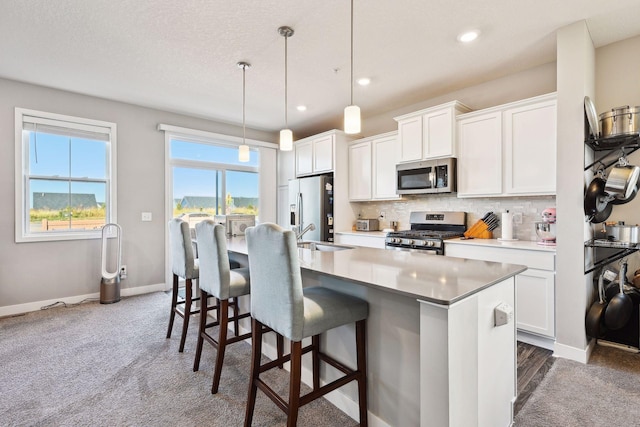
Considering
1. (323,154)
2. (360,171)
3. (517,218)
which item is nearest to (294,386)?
(517,218)

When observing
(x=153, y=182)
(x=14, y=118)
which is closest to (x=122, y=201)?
(x=153, y=182)

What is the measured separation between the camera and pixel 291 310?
55.7 inches

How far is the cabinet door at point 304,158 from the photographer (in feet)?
16.4

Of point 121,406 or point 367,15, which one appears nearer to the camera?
point 121,406

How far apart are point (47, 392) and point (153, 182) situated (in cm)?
293

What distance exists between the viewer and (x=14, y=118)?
3.47 meters

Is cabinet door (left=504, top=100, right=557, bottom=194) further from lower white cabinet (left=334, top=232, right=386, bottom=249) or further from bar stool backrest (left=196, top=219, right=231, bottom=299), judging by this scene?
bar stool backrest (left=196, top=219, right=231, bottom=299)

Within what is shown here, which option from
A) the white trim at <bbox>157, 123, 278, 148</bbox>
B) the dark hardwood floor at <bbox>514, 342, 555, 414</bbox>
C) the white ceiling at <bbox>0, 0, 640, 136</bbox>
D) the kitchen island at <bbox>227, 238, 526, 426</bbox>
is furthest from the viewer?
the white trim at <bbox>157, 123, 278, 148</bbox>

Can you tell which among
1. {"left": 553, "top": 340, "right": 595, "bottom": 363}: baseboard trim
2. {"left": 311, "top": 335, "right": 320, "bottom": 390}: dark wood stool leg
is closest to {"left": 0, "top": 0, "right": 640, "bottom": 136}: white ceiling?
{"left": 311, "top": 335, "right": 320, "bottom": 390}: dark wood stool leg

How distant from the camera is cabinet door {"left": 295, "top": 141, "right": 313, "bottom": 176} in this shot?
5.00 m

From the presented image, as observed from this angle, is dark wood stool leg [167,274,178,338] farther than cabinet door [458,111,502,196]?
No

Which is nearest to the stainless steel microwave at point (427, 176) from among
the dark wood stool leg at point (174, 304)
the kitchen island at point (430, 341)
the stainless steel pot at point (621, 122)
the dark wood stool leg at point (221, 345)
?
the stainless steel pot at point (621, 122)

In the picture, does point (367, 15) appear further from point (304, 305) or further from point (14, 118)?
point (14, 118)

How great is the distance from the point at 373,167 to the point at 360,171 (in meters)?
0.25
